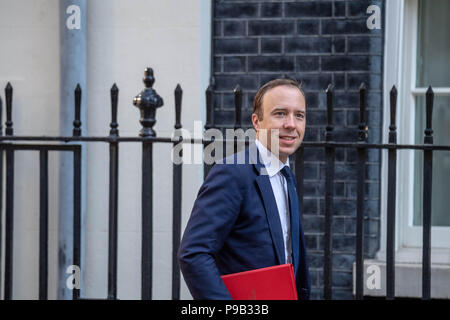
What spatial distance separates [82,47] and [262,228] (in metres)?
3.02

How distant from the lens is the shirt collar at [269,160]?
2570 mm

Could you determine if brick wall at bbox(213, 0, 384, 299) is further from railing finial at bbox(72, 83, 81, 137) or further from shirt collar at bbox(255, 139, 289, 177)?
shirt collar at bbox(255, 139, 289, 177)

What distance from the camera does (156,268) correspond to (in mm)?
5074

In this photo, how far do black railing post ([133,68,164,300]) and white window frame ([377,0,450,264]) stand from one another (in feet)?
6.29

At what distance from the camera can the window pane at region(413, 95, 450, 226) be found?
4.99 meters

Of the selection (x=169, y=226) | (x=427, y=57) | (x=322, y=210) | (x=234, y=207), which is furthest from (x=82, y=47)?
(x=234, y=207)

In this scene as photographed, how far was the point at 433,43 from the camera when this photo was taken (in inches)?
199

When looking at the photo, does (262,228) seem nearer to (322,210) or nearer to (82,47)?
(322,210)

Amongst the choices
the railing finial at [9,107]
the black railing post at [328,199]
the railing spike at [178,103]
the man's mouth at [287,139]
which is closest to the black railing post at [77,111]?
the railing finial at [9,107]

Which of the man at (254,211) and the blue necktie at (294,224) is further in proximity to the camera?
the blue necktie at (294,224)

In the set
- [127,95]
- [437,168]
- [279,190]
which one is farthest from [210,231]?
[437,168]

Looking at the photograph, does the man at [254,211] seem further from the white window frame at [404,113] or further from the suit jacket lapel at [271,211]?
the white window frame at [404,113]

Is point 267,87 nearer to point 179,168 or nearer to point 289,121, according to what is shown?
point 289,121

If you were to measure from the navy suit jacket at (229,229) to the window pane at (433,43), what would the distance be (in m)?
2.95
